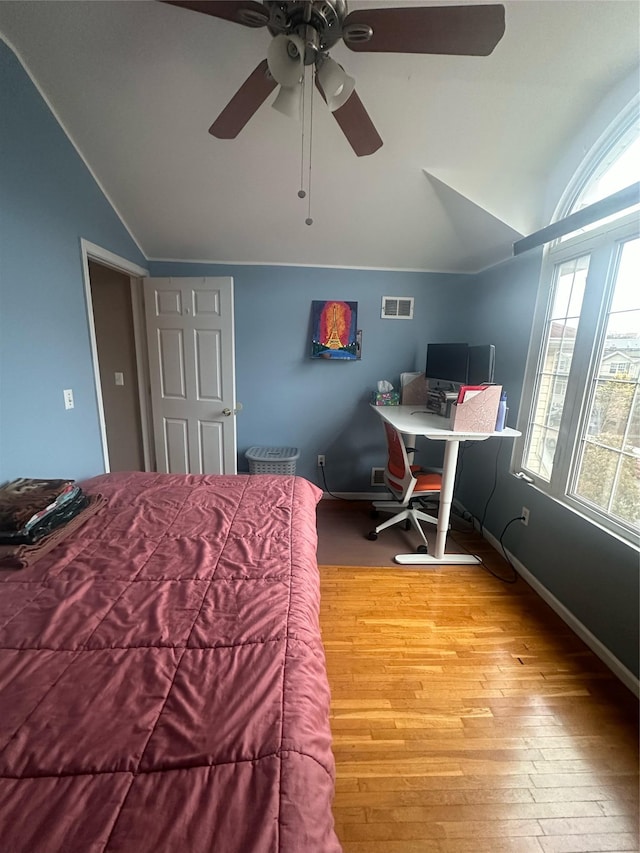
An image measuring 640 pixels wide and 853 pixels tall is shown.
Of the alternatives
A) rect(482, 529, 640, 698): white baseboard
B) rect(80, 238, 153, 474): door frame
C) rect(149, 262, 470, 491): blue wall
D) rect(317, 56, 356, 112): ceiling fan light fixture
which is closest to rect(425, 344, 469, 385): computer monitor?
rect(149, 262, 470, 491): blue wall

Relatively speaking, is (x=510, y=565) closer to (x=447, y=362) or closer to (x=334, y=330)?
(x=447, y=362)

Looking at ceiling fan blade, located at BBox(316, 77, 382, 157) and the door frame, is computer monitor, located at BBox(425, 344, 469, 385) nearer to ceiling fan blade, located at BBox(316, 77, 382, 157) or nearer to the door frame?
ceiling fan blade, located at BBox(316, 77, 382, 157)

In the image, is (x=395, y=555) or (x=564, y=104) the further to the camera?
(x=395, y=555)

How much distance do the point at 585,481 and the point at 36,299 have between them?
10.0 feet

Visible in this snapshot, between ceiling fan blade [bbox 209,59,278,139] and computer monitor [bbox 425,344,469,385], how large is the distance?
6.57 ft

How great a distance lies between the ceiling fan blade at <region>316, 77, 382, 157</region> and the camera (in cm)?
130

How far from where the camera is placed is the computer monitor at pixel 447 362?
262cm

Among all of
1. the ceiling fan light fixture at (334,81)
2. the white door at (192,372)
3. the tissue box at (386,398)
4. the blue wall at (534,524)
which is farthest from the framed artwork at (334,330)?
the ceiling fan light fixture at (334,81)

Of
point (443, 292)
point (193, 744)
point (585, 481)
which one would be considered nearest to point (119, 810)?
point (193, 744)

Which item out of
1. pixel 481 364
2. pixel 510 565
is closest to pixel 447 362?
pixel 481 364

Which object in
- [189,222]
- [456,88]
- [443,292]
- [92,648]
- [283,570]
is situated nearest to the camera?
[92,648]

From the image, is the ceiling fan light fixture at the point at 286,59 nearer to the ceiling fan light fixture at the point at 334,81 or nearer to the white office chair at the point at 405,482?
the ceiling fan light fixture at the point at 334,81

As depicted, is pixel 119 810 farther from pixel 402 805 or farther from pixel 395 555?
pixel 395 555

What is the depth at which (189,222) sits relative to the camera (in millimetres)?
2518
